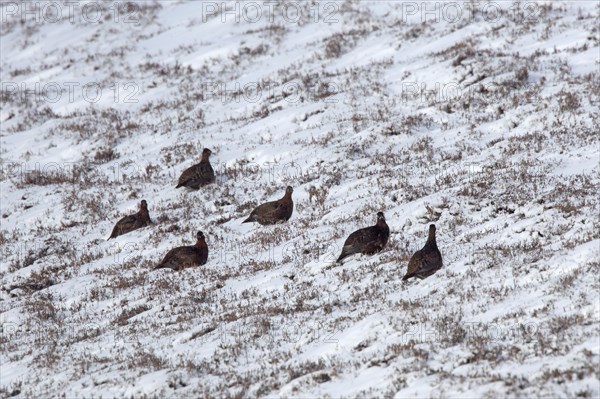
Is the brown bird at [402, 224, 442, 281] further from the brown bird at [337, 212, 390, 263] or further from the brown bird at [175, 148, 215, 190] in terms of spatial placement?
the brown bird at [175, 148, 215, 190]

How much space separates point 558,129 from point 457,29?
500 inches

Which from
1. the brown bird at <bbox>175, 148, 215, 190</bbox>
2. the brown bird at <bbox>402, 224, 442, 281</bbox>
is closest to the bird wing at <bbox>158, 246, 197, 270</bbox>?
the brown bird at <bbox>402, 224, 442, 281</bbox>

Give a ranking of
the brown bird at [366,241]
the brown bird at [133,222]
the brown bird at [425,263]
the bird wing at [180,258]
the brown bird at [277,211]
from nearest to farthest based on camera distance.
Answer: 1. the brown bird at [425,263]
2. the brown bird at [366,241]
3. the bird wing at [180,258]
4. the brown bird at [277,211]
5. the brown bird at [133,222]

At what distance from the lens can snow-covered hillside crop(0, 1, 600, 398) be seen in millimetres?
9555

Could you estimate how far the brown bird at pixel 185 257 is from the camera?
51.1ft

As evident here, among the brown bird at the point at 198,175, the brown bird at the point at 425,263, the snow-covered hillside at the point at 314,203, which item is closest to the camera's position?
the snow-covered hillside at the point at 314,203

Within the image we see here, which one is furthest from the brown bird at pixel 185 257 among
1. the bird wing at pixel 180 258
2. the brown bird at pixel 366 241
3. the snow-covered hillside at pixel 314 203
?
the brown bird at pixel 366 241

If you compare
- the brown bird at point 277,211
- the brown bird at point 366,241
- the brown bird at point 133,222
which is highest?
the brown bird at point 366,241

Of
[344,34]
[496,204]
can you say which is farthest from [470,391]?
[344,34]

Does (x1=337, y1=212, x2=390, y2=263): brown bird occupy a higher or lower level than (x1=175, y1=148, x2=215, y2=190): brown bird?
higher

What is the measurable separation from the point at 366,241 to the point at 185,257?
3780 millimetres

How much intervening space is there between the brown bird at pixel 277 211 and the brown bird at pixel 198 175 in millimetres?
3810

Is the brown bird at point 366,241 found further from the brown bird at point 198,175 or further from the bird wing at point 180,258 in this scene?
the brown bird at point 198,175

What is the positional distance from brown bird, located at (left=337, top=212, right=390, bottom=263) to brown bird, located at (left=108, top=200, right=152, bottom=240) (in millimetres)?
6687
